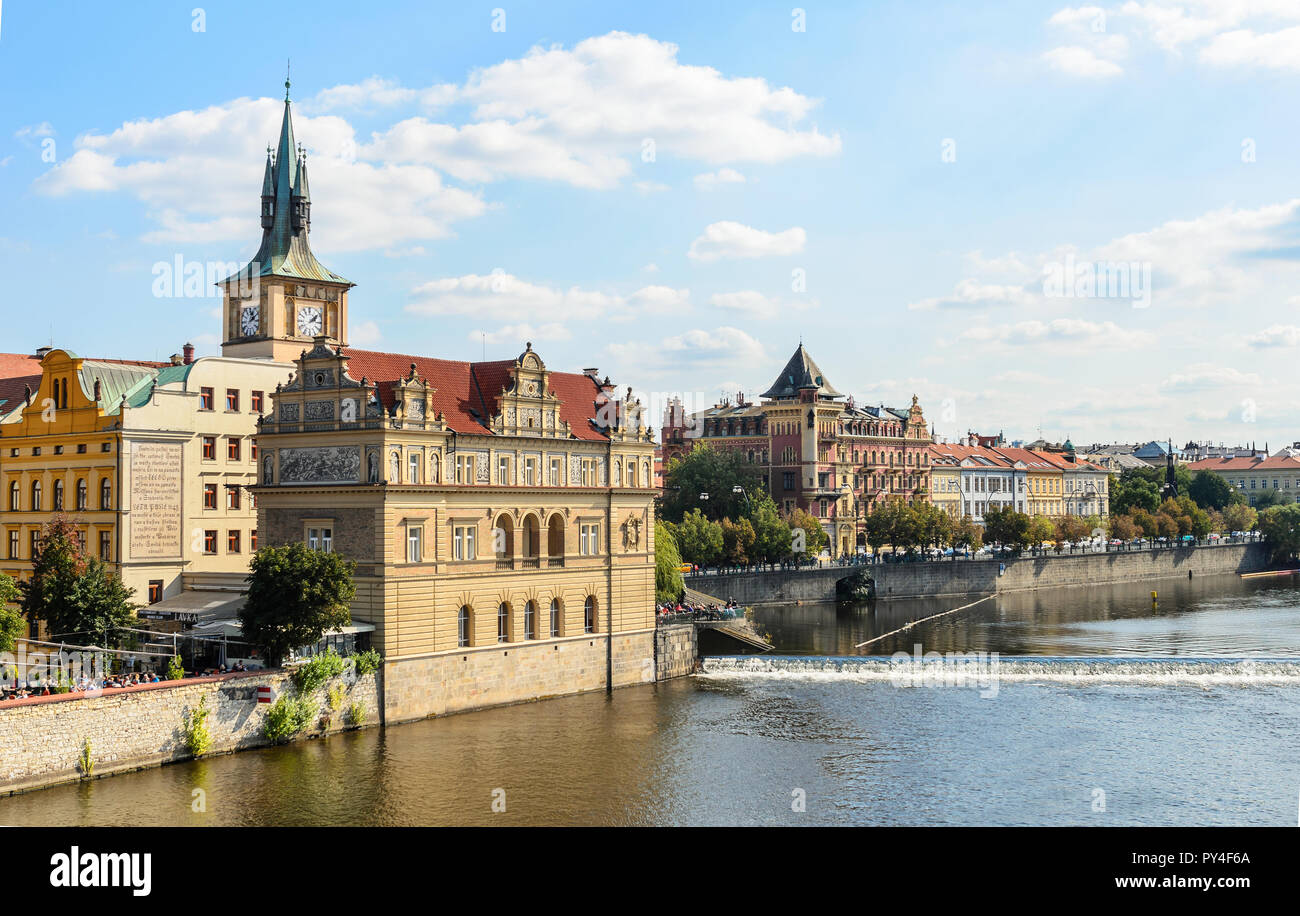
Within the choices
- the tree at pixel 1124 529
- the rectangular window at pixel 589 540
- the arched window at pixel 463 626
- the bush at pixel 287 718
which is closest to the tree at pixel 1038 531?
the tree at pixel 1124 529

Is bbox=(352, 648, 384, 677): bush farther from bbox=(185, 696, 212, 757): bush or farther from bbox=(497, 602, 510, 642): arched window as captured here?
bbox=(497, 602, 510, 642): arched window

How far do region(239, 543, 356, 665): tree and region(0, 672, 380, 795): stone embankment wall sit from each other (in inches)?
61.3

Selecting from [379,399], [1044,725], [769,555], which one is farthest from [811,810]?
[769,555]

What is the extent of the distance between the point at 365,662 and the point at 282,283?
2546cm

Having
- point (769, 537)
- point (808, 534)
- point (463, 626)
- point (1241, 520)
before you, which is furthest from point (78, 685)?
point (1241, 520)

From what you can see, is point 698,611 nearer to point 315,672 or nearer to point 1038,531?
point 315,672

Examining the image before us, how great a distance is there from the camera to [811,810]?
4169 cm

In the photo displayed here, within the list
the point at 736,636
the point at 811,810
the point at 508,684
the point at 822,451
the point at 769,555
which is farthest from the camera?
the point at 822,451

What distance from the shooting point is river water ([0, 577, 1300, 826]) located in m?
40.8

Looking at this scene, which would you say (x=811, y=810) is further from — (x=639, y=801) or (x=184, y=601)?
(x=184, y=601)

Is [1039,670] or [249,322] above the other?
[249,322]

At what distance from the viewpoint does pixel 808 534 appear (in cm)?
12644

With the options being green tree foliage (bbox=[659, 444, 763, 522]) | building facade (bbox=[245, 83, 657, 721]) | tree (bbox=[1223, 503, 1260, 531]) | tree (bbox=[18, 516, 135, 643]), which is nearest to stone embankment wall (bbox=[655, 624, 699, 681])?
building facade (bbox=[245, 83, 657, 721])
